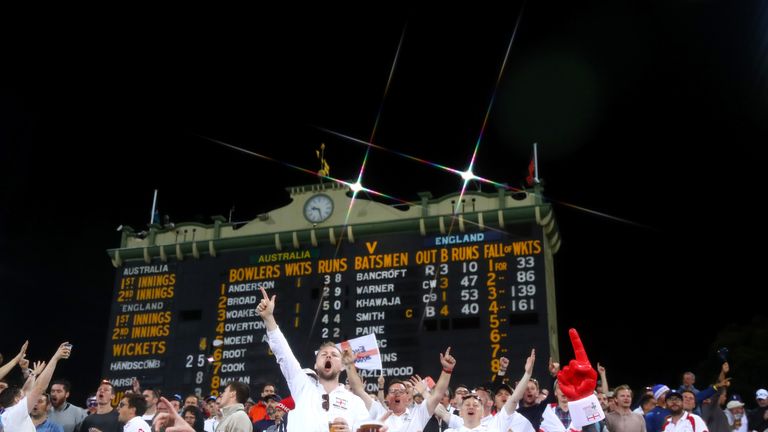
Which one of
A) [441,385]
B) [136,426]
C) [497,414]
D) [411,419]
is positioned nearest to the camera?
[441,385]

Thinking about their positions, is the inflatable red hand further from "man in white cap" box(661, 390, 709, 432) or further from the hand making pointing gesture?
"man in white cap" box(661, 390, 709, 432)

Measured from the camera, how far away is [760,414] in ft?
38.7

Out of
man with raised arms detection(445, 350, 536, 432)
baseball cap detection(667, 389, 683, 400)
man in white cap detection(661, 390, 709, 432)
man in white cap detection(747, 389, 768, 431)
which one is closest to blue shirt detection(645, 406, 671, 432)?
man in white cap detection(661, 390, 709, 432)

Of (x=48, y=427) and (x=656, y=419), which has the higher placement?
(x=656, y=419)

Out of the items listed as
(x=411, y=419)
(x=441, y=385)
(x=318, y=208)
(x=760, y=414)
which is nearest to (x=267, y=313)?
(x=441, y=385)

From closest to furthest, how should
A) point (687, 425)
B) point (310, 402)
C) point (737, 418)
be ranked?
point (310, 402) → point (687, 425) → point (737, 418)

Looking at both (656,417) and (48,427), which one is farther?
(656,417)

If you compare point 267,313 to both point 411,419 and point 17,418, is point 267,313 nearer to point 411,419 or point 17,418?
point 411,419

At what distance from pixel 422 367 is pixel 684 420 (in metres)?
7.45

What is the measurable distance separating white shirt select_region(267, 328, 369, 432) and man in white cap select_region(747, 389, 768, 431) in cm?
810

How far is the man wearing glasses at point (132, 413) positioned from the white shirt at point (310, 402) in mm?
2721

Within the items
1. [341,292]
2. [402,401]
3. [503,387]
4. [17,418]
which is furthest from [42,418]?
[341,292]

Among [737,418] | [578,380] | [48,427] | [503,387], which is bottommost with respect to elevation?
[48,427]

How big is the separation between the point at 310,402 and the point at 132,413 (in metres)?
3.15
